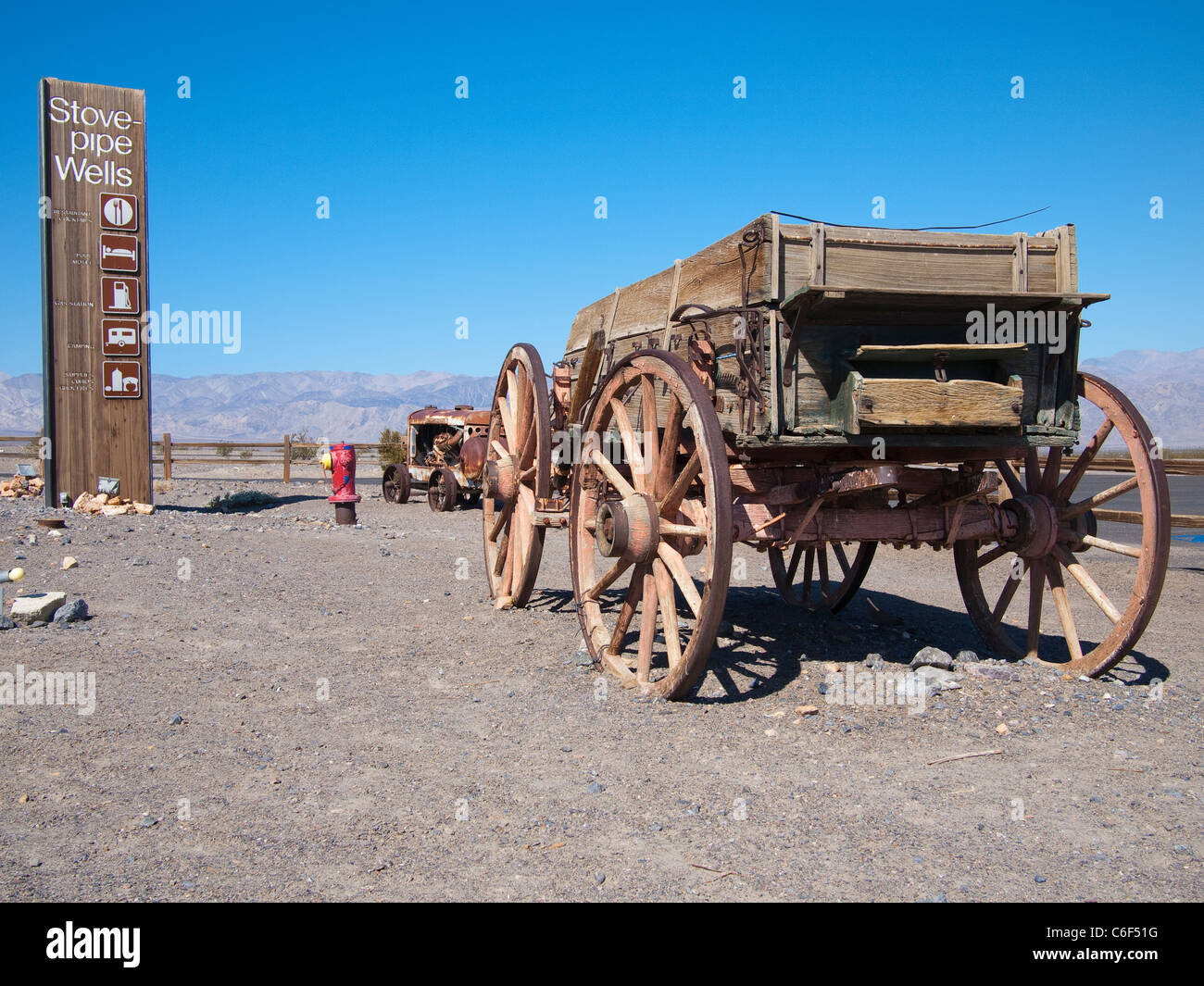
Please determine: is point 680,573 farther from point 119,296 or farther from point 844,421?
point 119,296

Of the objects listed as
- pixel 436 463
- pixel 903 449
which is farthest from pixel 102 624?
pixel 436 463

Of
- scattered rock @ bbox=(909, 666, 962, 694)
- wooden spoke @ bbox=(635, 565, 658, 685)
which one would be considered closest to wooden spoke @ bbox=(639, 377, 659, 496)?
wooden spoke @ bbox=(635, 565, 658, 685)

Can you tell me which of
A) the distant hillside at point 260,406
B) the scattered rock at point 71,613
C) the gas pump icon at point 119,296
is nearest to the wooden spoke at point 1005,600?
the scattered rock at point 71,613

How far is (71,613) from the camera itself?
6.25 meters

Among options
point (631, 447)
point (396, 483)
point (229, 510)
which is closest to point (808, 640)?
point (631, 447)

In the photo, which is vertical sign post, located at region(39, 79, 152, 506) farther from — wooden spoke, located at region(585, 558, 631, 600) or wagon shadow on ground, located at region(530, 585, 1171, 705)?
wooden spoke, located at region(585, 558, 631, 600)

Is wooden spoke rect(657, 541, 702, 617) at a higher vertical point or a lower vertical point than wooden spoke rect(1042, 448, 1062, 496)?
lower

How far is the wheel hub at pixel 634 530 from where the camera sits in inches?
185

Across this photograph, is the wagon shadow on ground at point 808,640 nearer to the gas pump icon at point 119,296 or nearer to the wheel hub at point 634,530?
the wheel hub at point 634,530

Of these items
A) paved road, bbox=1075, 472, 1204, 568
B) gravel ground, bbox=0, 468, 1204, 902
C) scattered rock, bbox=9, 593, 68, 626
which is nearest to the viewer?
gravel ground, bbox=0, 468, 1204, 902

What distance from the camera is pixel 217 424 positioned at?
440 feet

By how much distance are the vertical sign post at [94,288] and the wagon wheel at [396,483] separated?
19.7ft

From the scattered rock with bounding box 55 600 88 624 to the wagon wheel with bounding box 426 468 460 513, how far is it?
10.7m

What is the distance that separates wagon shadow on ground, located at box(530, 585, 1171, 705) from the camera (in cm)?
522
